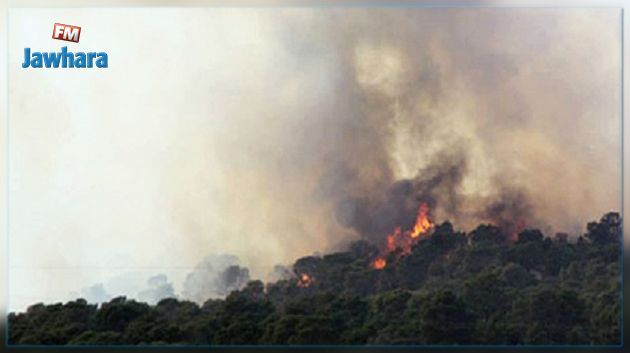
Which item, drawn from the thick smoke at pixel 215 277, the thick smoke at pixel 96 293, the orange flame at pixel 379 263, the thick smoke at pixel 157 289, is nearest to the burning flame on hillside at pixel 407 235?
the orange flame at pixel 379 263

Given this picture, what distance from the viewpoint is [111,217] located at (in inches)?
304

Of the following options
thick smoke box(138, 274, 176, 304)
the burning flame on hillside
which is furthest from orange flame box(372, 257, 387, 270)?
thick smoke box(138, 274, 176, 304)

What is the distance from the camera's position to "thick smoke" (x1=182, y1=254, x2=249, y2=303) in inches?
304

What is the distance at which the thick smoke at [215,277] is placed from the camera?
25.3ft

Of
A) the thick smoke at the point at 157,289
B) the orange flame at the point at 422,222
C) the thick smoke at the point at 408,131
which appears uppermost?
the thick smoke at the point at 408,131

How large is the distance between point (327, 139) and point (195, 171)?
2.79 feet

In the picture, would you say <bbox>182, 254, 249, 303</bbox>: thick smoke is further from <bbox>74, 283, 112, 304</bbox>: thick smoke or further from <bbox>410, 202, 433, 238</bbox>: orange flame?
<bbox>410, 202, 433, 238</bbox>: orange flame

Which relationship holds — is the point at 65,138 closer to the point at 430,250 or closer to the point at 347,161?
the point at 347,161

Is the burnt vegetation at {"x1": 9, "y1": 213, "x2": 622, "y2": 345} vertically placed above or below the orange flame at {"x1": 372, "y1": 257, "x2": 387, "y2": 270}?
below

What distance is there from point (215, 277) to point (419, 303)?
4.22ft

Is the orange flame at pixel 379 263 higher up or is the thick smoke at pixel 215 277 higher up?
the thick smoke at pixel 215 277

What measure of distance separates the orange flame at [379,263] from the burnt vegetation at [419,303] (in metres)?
0.02

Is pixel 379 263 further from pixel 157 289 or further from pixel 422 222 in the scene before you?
pixel 157 289

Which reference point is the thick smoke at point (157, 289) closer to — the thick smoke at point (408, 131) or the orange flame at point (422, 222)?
the thick smoke at point (408, 131)
